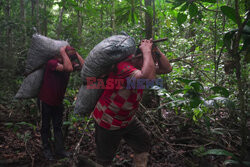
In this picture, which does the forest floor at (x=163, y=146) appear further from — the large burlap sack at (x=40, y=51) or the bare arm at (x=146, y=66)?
the bare arm at (x=146, y=66)

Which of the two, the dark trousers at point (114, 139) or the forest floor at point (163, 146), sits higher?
the dark trousers at point (114, 139)

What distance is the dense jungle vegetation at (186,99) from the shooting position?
5.48 ft

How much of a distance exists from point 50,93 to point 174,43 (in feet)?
8.15

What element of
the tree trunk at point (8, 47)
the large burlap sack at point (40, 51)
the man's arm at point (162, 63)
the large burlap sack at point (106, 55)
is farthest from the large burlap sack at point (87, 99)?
the tree trunk at point (8, 47)

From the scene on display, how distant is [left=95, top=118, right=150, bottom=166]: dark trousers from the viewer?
1.88 meters

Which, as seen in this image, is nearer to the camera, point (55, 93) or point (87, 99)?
point (87, 99)

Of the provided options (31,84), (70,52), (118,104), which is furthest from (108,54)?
(31,84)

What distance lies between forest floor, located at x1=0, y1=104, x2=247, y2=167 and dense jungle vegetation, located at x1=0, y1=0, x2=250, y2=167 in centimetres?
1

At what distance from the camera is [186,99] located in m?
1.91

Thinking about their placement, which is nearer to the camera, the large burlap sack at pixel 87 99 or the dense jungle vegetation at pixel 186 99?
the dense jungle vegetation at pixel 186 99

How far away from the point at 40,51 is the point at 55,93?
0.64m

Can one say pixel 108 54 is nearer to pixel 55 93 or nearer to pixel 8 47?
pixel 55 93

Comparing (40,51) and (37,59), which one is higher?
(40,51)

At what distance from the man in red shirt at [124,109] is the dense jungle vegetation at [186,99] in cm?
37
